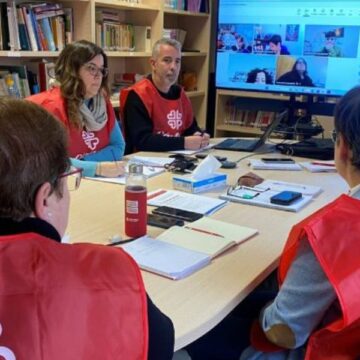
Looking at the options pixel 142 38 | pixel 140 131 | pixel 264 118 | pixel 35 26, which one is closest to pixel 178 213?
pixel 140 131

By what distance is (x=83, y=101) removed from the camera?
8.48 feet

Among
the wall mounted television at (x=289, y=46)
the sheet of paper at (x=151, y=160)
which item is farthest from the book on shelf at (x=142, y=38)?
the sheet of paper at (x=151, y=160)

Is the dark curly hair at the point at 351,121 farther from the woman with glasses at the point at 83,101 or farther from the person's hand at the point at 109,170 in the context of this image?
the woman with glasses at the point at 83,101

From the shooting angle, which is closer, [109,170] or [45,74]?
[109,170]

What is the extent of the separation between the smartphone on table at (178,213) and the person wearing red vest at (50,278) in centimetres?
83

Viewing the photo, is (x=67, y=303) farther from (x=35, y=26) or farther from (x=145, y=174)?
(x=35, y=26)

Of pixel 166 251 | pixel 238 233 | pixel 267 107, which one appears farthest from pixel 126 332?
pixel 267 107

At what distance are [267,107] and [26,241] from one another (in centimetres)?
439

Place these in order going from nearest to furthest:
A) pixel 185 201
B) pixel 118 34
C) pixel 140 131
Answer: pixel 185 201 < pixel 140 131 < pixel 118 34

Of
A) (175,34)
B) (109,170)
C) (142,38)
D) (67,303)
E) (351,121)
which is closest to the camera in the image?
(67,303)

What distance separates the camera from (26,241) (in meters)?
0.77

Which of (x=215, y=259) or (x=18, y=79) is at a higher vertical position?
(x=18, y=79)

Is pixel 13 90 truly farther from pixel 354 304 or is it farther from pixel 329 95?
pixel 354 304

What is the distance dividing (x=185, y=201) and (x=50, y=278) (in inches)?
46.9
